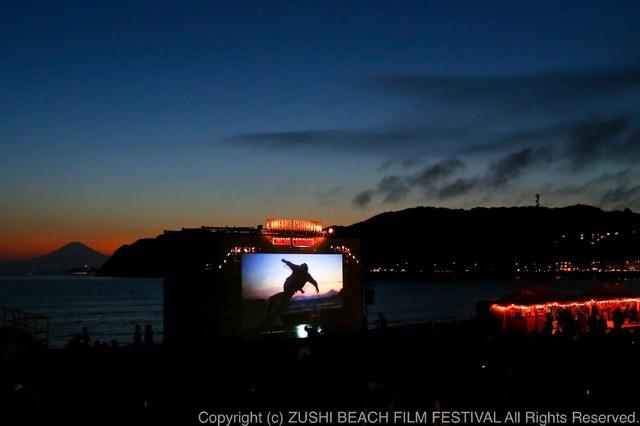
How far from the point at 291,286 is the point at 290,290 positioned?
0.15 meters

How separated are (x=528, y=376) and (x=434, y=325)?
13983 millimetres

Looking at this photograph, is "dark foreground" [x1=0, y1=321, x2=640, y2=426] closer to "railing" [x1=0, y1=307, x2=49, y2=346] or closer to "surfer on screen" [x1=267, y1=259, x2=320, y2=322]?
"railing" [x1=0, y1=307, x2=49, y2=346]

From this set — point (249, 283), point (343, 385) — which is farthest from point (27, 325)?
point (343, 385)

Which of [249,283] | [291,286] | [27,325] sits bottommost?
[27,325]

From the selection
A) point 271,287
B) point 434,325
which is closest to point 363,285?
point 434,325

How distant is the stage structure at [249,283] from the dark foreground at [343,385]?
5167mm

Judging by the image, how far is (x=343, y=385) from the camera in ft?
37.8

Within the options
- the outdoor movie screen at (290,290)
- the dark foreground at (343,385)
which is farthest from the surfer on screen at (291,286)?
the dark foreground at (343,385)

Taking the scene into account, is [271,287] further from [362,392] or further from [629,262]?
[629,262]

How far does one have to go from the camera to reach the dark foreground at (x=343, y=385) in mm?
10883

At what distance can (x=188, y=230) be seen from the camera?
22.7 meters

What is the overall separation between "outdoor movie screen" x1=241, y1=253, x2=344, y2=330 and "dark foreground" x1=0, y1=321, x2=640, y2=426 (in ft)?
19.4

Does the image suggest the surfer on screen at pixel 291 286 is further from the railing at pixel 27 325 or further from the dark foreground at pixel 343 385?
the railing at pixel 27 325

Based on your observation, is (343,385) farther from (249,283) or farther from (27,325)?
(27,325)
